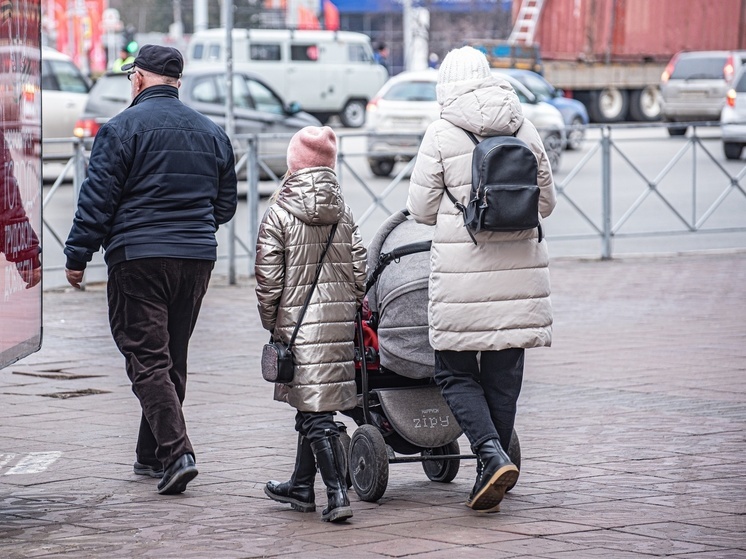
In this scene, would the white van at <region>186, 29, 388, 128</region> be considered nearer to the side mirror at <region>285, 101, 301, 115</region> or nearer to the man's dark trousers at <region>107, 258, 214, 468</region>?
the side mirror at <region>285, 101, 301, 115</region>

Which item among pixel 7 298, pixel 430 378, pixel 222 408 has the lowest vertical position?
pixel 222 408

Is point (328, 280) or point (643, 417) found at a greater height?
point (328, 280)

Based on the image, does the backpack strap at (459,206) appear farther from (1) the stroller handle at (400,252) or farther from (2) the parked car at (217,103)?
(2) the parked car at (217,103)

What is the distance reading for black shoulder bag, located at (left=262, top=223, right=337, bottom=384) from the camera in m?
5.21

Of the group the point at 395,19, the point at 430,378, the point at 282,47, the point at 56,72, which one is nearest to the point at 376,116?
the point at 56,72

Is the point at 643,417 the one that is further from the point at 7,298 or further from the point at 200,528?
the point at 7,298

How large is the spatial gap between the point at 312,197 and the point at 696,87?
2788 centimetres

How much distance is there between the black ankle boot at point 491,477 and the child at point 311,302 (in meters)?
0.49

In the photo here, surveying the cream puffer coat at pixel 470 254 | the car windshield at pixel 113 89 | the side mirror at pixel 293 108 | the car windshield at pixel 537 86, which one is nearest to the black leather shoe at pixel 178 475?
the cream puffer coat at pixel 470 254

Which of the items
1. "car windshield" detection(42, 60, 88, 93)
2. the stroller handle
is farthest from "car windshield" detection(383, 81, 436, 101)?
the stroller handle

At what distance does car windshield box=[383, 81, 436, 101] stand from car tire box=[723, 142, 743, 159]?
20.3 feet

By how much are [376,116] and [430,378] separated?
17.7 m

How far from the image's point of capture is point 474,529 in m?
5.03

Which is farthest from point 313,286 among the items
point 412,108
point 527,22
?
point 527,22
